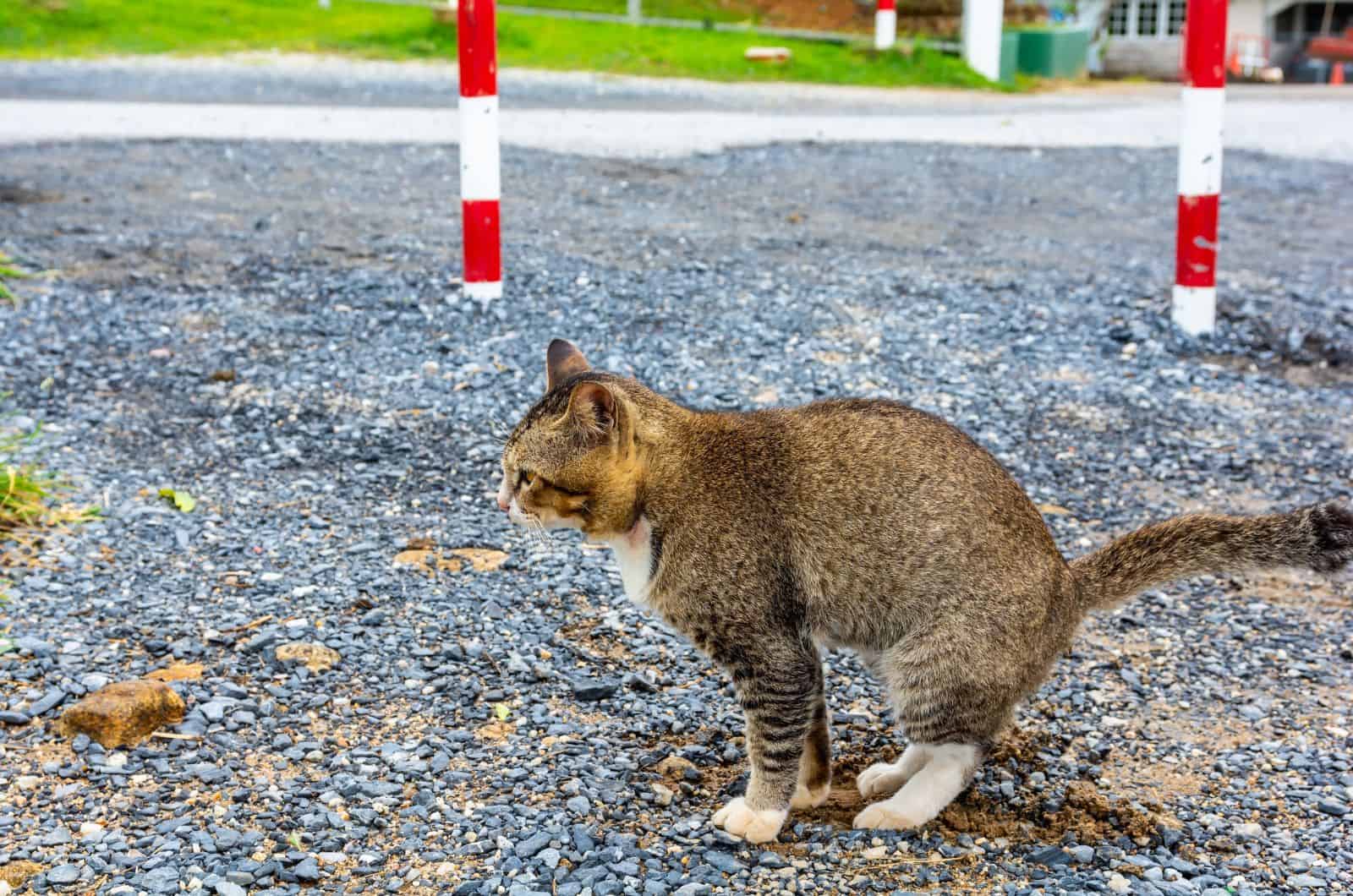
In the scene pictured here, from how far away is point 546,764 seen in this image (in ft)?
13.3

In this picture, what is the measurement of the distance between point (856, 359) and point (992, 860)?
3840 mm

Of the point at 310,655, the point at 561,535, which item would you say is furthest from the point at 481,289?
the point at 310,655

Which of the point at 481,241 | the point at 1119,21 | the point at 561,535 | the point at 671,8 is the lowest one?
the point at 561,535

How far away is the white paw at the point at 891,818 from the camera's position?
12.6 feet

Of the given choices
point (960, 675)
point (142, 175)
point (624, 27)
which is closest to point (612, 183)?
point (142, 175)

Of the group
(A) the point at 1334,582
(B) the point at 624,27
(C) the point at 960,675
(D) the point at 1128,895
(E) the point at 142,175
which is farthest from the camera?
(B) the point at 624,27

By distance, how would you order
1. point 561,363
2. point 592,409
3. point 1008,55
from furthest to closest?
point 1008,55 → point 561,363 → point 592,409

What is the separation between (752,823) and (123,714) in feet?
5.91

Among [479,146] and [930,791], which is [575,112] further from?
[930,791]

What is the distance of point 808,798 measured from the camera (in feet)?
13.5

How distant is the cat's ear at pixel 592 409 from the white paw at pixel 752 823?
107cm

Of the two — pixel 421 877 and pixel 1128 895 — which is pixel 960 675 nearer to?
pixel 1128 895

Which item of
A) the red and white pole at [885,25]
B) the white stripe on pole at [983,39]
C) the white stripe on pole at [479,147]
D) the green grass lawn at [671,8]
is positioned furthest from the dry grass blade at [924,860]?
the green grass lawn at [671,8]

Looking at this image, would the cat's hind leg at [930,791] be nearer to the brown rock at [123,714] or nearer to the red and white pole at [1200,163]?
the brown rock at [123,714]
